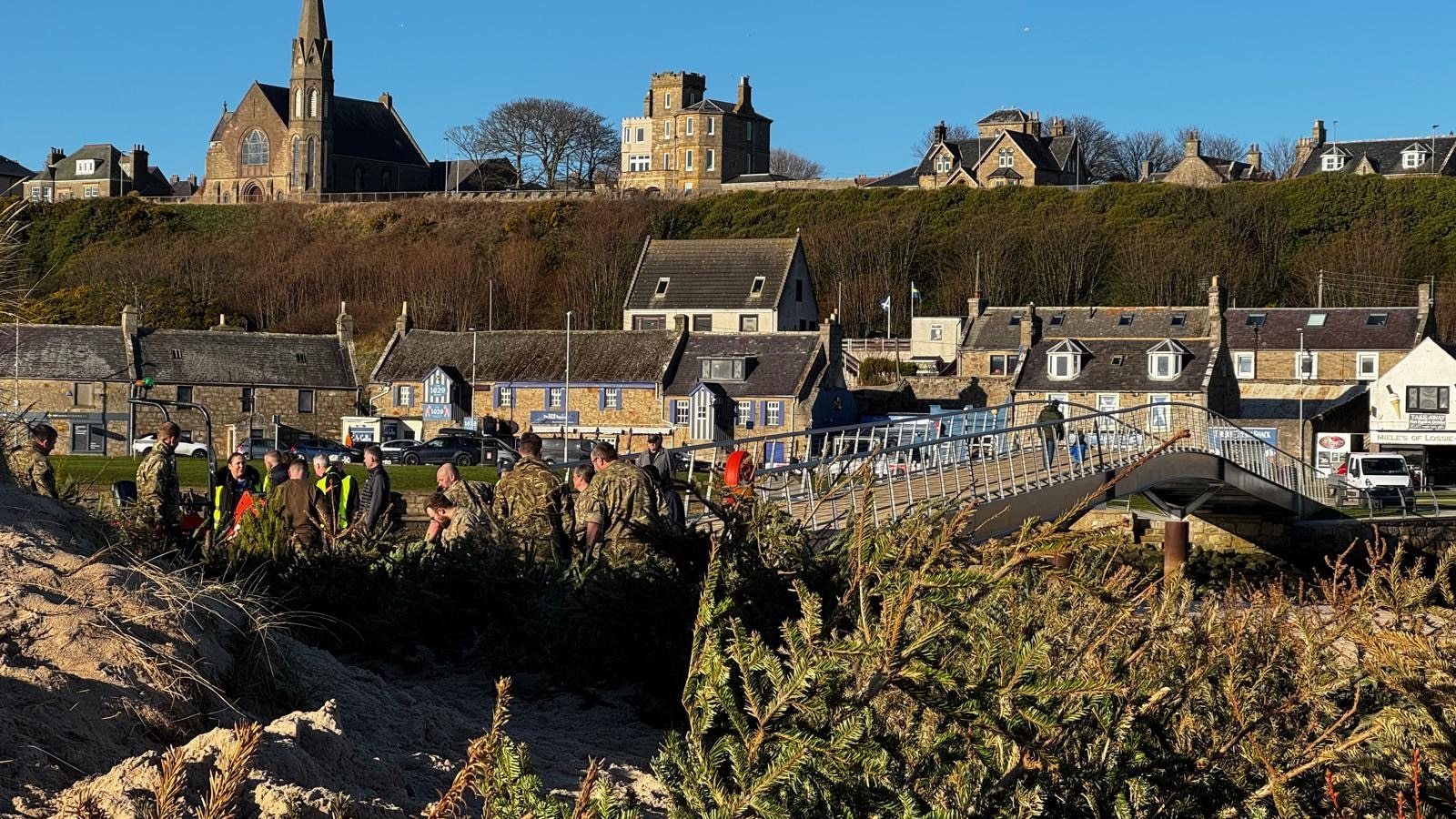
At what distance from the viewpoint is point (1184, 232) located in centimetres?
8594

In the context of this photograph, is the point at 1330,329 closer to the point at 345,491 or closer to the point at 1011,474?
the point at 1011,474

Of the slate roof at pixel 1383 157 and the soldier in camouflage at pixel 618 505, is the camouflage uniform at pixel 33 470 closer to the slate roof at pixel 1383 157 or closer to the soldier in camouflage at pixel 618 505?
the soldier in camouflage at pixel 618 505

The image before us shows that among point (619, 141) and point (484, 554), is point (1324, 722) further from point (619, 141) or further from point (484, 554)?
point (619, 141)

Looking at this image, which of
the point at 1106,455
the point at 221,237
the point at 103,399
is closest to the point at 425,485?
the point at 1106,455

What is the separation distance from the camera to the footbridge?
474 inches

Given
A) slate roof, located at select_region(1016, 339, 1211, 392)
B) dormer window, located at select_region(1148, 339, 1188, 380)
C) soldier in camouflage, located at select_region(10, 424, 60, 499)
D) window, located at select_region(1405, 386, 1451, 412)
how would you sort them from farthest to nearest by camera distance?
dormer window, located at select_region(1148, 339, 1188, 380) → slate roof, located at select_region(1016, 339, 1211, 392) → window, located at select_region(1405, 386, 1451, 412) → soldier in camouflage, located at select_region(10, 424, 60, 499)

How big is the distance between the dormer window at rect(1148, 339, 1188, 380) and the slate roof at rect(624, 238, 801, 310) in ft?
65.7

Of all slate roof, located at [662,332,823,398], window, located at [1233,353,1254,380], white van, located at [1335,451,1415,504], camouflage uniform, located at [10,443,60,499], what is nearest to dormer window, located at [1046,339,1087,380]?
slate roof, located at [662,332,823,398]

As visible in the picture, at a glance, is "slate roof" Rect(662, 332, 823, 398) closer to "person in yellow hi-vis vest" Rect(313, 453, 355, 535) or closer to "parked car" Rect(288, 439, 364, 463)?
"parked car" Rect(288, 439, 364, 463)

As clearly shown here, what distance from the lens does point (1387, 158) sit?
9181 centimetres

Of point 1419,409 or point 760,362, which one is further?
point 760,362

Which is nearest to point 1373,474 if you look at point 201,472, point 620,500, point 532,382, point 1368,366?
point 1368,366

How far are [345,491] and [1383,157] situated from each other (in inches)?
3490

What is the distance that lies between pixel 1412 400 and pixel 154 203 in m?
82.2
